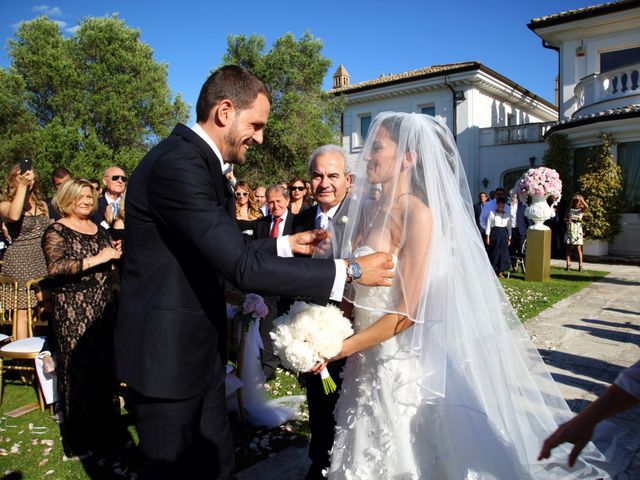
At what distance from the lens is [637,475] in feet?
10.5

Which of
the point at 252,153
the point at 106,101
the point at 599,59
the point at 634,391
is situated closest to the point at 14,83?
the point at 106,101

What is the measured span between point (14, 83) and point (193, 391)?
84.3ft

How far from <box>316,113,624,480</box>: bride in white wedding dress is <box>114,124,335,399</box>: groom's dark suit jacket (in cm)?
52

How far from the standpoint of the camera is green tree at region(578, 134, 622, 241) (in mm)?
16078

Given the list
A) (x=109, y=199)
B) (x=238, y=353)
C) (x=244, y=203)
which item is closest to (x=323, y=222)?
(x=238, y=353)

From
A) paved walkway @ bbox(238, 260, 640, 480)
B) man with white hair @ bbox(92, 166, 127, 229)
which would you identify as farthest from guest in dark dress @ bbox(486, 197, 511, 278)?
man with white hair @ bbox(92, 166, 127, 229)

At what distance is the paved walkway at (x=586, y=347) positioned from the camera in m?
3.59

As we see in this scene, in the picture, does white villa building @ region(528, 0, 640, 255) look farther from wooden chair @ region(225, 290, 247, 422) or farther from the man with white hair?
wooden chair @ region(225, 290, 247, 422)

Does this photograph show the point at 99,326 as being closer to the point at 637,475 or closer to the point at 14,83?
the point at 637,475

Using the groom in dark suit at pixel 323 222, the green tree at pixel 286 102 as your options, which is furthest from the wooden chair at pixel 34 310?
the green tree at pixel 286 102

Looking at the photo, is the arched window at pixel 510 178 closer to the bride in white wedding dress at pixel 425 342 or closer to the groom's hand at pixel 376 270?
the bride in white wedding dress at pixel 425 342

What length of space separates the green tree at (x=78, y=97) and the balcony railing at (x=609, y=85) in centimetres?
1940

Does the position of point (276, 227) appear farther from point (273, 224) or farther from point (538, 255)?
point (538, 255)

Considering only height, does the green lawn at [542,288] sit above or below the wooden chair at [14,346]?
below
